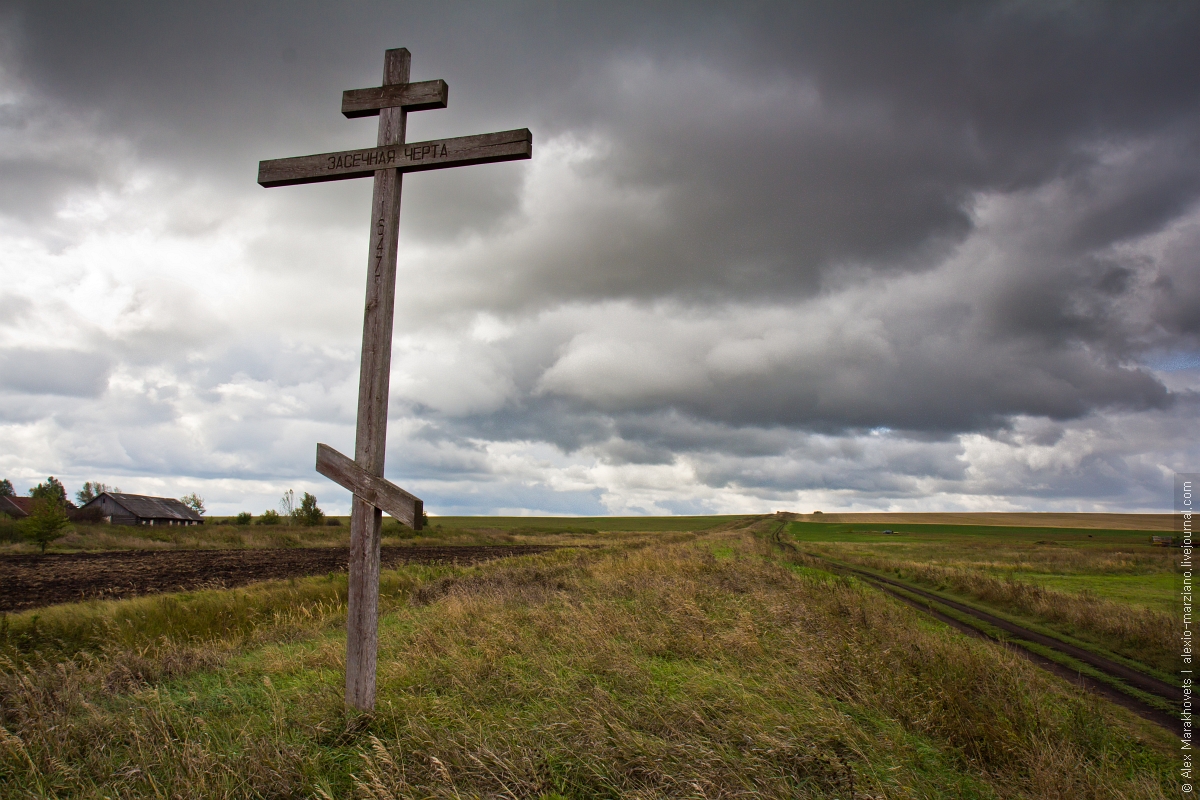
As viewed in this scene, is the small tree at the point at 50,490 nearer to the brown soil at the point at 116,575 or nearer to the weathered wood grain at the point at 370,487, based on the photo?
the brown soil at the point at 116,575

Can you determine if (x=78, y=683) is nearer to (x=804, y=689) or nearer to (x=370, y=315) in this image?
(x=370, y=315)

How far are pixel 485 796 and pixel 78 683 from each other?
5857 mm

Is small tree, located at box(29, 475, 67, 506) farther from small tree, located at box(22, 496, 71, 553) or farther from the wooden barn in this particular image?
small tree, located at box(22, 496, 71, 553)

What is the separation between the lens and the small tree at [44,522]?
131ft

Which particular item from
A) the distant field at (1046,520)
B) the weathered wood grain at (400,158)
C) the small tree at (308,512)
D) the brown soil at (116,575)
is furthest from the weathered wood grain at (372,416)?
the distant field at (1046,520)

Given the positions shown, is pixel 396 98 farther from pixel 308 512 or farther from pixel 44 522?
pixel 308 512

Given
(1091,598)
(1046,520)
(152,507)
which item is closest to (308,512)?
(152,507)

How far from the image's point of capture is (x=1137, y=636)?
13312mm

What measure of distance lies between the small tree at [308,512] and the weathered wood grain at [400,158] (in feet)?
275

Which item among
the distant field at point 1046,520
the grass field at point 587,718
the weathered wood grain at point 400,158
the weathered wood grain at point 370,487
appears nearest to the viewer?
the grass field at point 587,718

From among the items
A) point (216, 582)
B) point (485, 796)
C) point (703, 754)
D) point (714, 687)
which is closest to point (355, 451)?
point (485, 796)

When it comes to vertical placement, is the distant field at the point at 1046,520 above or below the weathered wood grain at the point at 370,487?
below

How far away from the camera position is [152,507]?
3071 inches

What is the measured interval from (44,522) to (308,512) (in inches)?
1613
